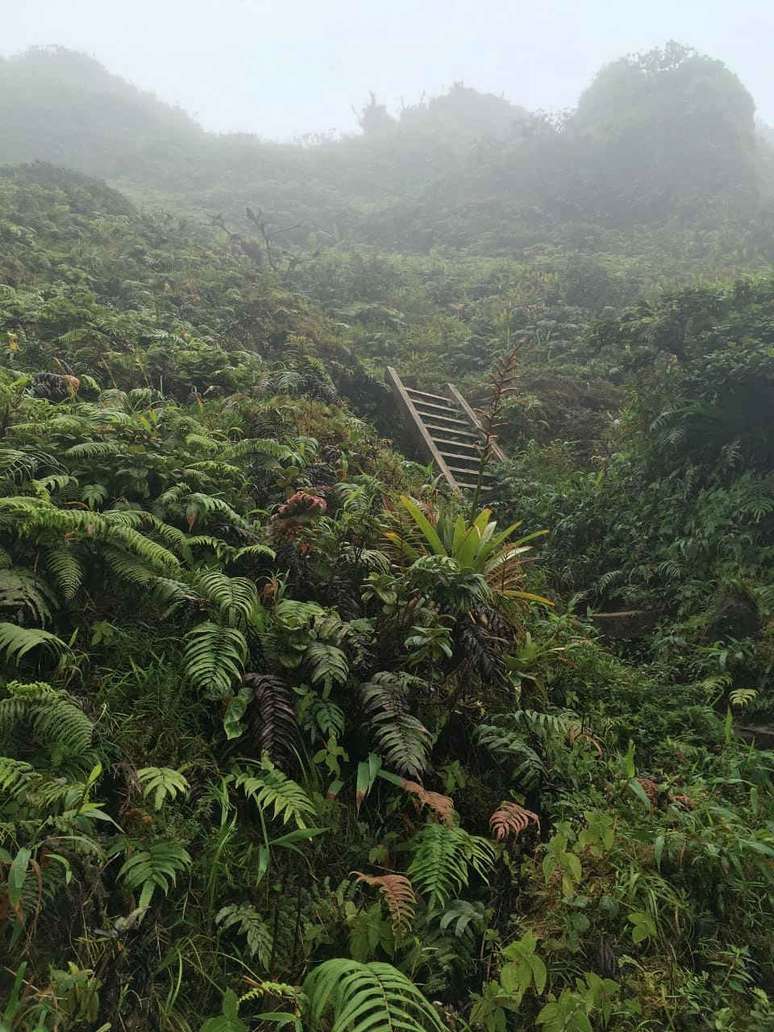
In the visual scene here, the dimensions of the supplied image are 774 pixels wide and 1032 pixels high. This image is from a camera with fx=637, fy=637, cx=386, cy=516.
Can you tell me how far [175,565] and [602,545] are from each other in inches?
170

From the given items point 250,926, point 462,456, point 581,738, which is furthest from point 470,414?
point 250,926

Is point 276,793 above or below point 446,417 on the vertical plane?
below

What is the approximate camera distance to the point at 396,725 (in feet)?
10.3

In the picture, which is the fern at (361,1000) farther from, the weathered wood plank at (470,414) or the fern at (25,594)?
the weathered wood plank at (470,414)

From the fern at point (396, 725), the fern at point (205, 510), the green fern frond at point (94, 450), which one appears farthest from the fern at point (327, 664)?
the green fern frond at point (94, 450)

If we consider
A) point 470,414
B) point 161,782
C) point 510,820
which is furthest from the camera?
point 470,414

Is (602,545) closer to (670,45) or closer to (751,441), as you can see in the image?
(751,441)

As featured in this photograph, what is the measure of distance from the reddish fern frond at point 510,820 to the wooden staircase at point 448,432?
4779 mm

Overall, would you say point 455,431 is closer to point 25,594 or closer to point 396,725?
point 396,725

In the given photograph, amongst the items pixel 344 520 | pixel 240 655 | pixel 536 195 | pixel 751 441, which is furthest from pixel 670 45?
pixel 240 655

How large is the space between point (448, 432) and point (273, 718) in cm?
679

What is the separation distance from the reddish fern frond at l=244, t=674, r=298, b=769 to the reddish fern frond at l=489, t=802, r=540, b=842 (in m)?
0.98

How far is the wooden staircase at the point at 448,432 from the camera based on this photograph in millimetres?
8375

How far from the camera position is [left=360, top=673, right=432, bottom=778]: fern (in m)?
3.00
